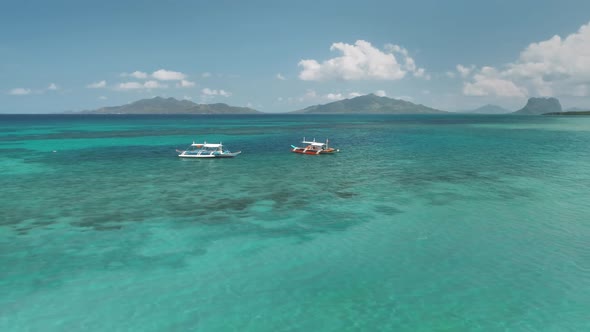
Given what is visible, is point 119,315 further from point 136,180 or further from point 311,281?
point 136,180

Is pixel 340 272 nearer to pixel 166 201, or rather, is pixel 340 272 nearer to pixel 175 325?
pixel 175 325

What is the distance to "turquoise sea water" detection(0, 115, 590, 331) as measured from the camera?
17750mm

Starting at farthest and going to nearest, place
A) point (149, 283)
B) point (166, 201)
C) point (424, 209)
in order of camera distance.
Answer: point (166, 201)
point (424, 209)
point (149, 283)

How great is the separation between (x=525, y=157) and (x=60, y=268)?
247 ft

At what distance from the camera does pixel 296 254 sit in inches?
969

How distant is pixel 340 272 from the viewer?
72.3ft

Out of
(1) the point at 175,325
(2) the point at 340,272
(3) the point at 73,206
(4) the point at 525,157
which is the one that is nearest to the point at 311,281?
(2) the point at 340,272

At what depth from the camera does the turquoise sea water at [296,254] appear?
1775cm

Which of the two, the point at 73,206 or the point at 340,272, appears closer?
the point at 340,272

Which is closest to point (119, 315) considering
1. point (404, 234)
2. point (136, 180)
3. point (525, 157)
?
point (404, 234)

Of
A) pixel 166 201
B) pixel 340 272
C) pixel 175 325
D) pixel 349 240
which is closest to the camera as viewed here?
pixel 175 325

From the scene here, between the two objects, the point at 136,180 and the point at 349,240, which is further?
the point at 136,180

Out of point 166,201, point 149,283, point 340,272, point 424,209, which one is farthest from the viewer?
point 166,201

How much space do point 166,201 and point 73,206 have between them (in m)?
8.73
